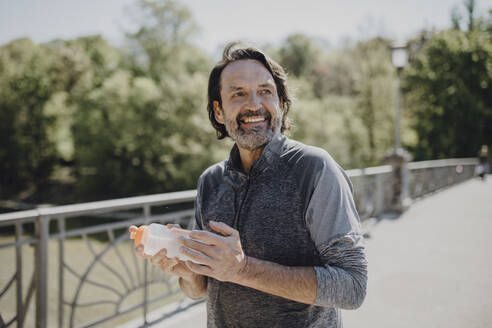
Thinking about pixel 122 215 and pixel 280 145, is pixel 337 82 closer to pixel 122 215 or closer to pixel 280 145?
pixel 122 215

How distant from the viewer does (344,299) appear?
1087mm

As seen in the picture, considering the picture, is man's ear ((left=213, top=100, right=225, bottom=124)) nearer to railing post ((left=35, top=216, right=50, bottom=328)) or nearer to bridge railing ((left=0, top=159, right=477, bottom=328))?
bridge railing ((left=0, top=159, right=477, bottom=328))

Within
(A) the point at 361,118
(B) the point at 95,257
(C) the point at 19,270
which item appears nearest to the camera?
(C) the point at 19,270

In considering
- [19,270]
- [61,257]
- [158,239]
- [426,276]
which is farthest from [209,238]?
A: [426,276]

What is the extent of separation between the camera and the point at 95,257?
319 centimetres

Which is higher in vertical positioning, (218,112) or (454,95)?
(454,95)

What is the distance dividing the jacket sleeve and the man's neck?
0.38m

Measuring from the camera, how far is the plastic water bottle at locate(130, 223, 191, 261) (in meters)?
1.16

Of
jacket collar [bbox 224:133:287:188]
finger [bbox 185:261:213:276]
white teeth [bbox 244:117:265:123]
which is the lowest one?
finger [bbox 185:261:213:276]

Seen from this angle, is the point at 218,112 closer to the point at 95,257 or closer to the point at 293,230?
the point at 293,230

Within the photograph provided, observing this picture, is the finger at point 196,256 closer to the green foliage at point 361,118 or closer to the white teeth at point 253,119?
the white teeth at point 253,119

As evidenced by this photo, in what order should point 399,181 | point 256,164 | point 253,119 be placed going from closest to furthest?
point 256,164 → point 253,119 → point 399,181

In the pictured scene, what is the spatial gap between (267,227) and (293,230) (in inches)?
3.7

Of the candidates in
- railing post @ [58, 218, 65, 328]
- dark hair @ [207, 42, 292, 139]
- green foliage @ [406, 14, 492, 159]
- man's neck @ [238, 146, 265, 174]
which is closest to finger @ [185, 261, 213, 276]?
man's neck @ [238, 146, 265, 174]
